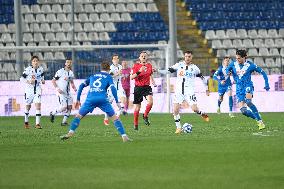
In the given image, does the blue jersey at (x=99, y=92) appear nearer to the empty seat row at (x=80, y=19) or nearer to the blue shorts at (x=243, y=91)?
the blue shorts at (x=243, y=91)

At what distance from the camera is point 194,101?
25.0 metres

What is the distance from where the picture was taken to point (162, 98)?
3981 centimetres

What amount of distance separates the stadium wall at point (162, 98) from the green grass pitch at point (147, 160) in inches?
558

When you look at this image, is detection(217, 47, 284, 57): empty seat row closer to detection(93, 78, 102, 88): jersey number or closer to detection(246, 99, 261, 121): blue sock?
detection(246, 99, 261, 121): blue sock

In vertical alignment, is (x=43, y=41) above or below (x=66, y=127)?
above

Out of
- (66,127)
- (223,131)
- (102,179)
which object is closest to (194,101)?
(223,131)

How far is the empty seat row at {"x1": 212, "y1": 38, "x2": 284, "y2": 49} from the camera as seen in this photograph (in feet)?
165

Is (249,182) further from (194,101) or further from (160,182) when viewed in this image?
(194,101)

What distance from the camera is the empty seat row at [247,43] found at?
50.2 meters

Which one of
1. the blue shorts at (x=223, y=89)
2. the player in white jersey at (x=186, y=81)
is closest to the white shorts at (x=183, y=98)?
the player in white jersey at (x=186, y=81)

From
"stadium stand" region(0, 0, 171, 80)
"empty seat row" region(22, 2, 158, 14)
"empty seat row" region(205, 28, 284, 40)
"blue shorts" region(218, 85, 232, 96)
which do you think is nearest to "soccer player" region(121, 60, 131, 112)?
"blue shorts" region(218, 85, 232, 96)

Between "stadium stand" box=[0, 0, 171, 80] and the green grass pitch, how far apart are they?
83.0 feet

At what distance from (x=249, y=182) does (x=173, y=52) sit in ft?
91.4

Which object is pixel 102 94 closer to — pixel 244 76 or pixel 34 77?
pixel 244 76
